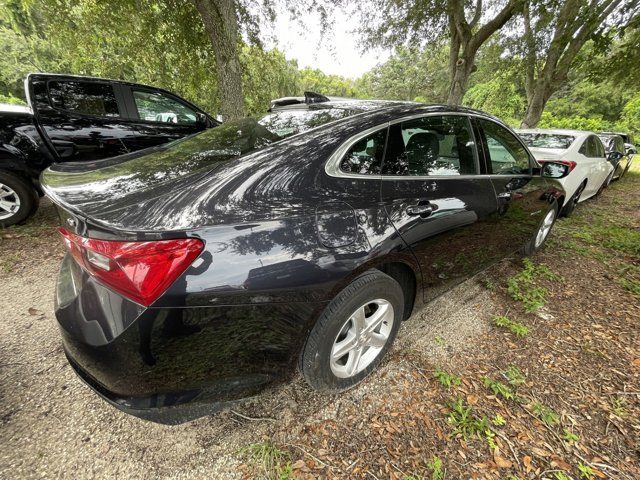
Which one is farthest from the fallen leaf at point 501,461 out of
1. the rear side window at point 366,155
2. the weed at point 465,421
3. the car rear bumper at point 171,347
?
the rear side window at point 366,155

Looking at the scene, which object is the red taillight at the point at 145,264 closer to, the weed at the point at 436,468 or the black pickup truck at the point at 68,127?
the weed at the point at 436,468

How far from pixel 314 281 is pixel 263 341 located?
336 millimetres

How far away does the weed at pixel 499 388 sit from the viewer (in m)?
1.79

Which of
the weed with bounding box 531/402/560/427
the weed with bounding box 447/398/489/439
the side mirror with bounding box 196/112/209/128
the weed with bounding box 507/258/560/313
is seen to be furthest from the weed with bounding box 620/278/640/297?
the side mirror with bounding box 196/112/209/128

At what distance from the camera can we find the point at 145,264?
102cm

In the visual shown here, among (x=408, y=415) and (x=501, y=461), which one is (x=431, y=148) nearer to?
(x=408, y=415)

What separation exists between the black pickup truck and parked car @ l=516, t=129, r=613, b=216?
17.6 ft

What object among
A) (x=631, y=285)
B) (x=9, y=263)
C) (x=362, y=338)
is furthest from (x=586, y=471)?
(x=9, y=263)

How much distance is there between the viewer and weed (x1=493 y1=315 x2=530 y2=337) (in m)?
2.29

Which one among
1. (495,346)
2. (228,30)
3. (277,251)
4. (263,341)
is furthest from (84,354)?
(228,30)

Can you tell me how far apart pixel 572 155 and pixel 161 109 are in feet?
21.0

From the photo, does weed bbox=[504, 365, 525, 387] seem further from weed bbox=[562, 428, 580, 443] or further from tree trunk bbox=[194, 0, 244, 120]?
tree trunk bbox=[194, 0, 244, 120]

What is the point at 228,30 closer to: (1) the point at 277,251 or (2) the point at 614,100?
(1) the point at 277,251

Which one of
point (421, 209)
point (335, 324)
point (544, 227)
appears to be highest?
point (421, 209)
